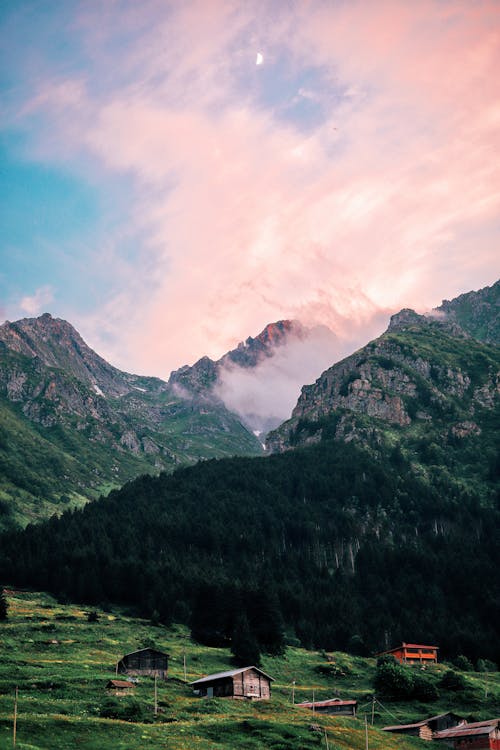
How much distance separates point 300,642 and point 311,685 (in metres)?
50.3

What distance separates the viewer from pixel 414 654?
14962 cm

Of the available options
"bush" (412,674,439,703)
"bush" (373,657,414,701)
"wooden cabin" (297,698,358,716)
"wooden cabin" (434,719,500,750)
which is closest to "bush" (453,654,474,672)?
"bush" (412,674,439,703)

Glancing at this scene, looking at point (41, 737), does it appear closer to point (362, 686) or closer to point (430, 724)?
point (430, 724)

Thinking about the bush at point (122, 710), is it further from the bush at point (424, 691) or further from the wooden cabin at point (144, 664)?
the bush at point (424, 691)

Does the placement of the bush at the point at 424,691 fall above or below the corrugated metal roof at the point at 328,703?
below

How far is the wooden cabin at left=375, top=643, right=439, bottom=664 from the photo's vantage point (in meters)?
148

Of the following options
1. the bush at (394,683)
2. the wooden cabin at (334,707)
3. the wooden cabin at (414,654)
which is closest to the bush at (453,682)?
the bush at (394,683)

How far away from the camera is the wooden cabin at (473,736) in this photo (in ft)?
259

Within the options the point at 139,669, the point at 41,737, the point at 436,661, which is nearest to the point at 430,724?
the point at 139,669

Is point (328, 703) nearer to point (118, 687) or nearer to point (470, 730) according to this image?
point (470, 730)

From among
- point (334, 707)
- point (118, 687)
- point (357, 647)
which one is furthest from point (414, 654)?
point (118, 687)

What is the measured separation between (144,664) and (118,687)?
52.4ft

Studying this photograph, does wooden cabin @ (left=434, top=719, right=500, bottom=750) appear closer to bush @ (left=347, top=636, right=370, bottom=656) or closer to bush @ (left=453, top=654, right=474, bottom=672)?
bush @ (left=453, top=654, right=474, bottom=672)

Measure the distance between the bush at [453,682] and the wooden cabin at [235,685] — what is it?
39725mm
